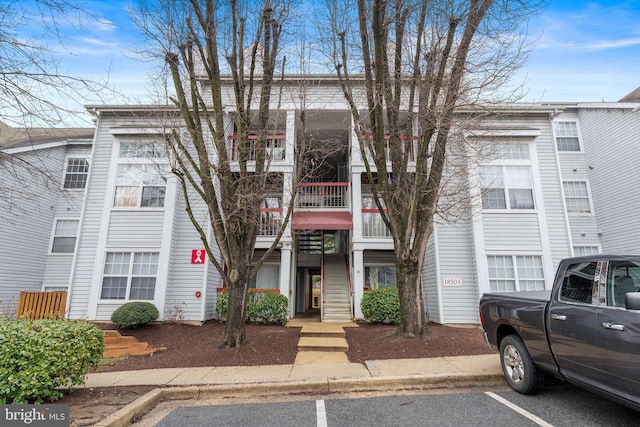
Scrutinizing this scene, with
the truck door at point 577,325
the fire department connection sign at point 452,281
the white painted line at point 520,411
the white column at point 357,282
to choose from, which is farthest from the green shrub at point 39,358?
the fire department connection sign at point 452,281

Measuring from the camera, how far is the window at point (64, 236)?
1463 centimetres

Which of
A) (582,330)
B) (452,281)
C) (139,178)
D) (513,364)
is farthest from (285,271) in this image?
(582,330)

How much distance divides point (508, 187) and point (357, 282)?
6.64 m

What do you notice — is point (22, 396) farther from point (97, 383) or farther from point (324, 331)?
point (324, 331)

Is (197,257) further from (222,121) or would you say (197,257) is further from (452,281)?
(452,281)

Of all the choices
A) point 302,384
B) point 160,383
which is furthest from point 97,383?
point 302,384

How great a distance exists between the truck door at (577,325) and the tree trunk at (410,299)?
3.62 meters

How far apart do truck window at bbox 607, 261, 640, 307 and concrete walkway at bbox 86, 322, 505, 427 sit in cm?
235

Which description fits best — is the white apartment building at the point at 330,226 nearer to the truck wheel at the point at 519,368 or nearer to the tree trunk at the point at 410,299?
the tree trunk at the point at 410,299

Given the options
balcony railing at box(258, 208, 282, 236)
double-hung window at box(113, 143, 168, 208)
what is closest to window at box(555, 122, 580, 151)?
balcony railing at box(258, 208, 282, 236)

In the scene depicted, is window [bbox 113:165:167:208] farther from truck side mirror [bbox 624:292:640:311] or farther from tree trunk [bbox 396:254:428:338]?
truck side mirror [bbox 624:292:640:311]

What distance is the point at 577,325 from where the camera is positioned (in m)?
3.44

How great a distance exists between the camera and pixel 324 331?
873 cm

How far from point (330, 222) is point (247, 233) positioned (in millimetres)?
6030
